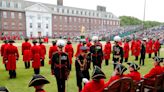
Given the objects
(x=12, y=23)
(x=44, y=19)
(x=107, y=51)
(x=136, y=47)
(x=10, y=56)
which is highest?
(x=44, y=19)

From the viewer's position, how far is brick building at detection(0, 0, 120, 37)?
6031 cm

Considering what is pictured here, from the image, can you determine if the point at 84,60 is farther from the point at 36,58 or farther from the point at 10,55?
the point at 10,55

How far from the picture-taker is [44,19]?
67.0 m

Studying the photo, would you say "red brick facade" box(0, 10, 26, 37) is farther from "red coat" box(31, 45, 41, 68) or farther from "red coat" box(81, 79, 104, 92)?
"red coat" box(81, 79, 104, 92)

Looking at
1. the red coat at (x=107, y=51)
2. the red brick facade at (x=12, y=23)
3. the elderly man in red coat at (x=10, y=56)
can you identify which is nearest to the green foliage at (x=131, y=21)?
the red brick facade at (x=12, y=23)

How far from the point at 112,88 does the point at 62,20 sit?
2626 inches

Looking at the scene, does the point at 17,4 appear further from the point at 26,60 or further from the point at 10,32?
the point at 26,60

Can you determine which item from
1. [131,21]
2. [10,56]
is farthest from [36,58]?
[131,21]

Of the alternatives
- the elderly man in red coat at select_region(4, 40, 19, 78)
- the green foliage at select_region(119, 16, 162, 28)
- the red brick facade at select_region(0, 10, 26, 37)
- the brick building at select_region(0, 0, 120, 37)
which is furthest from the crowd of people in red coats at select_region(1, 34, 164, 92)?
the green foliage at select_region(119, 16, 162, 28)

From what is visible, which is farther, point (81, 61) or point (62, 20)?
point (62, 20)

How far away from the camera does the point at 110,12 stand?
281 ft

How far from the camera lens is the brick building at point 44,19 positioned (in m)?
60.3

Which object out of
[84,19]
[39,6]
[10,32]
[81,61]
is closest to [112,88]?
[81,61]

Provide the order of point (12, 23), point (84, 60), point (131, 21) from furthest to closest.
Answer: point (131, 21), point (12, 23), point (84, 60)
